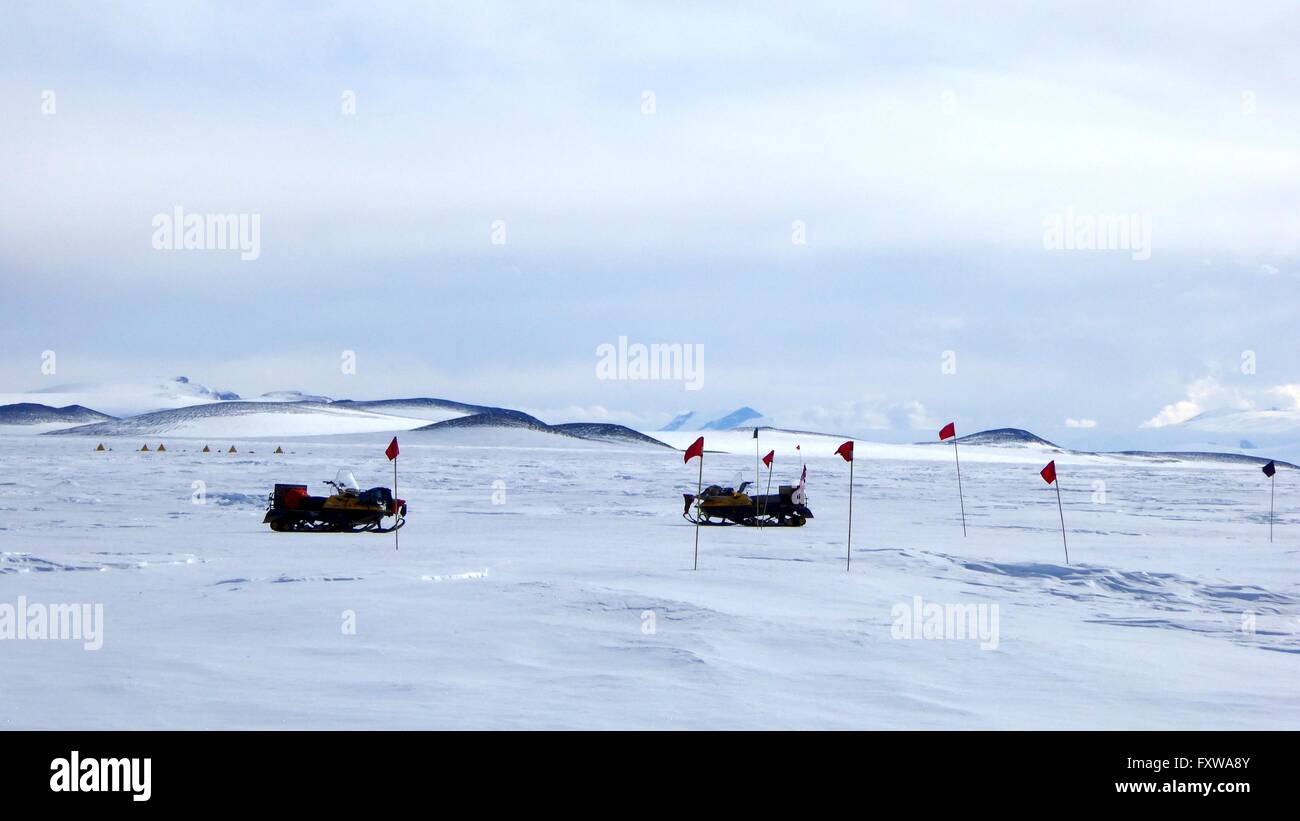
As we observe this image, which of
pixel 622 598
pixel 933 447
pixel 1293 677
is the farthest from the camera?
pixel 933 447

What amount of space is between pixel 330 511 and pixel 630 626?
11.3m

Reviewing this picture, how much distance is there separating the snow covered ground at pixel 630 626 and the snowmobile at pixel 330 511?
808mm

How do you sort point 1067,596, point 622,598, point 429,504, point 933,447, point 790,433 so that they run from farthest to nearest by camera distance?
1. point 790,433
2. point 933,447
3. point 429,504
4. point 1067,596
5. point 622,598

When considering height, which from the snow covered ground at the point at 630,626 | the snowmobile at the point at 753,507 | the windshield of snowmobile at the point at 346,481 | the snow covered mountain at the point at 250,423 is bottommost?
the snow covered ground at the point at 630,626

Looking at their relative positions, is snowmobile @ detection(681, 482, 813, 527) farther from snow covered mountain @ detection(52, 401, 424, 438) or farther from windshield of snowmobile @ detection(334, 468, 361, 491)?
snow covered mountain @ detection(52, 401, 424, 438)

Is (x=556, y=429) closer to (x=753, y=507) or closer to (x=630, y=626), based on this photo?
(x=753, y=507)

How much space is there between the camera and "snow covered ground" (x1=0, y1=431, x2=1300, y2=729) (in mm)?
7273

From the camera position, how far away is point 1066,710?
24.7ft

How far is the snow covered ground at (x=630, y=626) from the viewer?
23.9 ft

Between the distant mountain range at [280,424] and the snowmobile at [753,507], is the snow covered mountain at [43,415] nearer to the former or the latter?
the distant mountain range at [280,424]

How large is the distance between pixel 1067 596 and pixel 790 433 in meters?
125

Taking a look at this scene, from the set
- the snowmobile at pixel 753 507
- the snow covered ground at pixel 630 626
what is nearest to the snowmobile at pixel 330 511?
the snow covered ground at pixel 630 626
